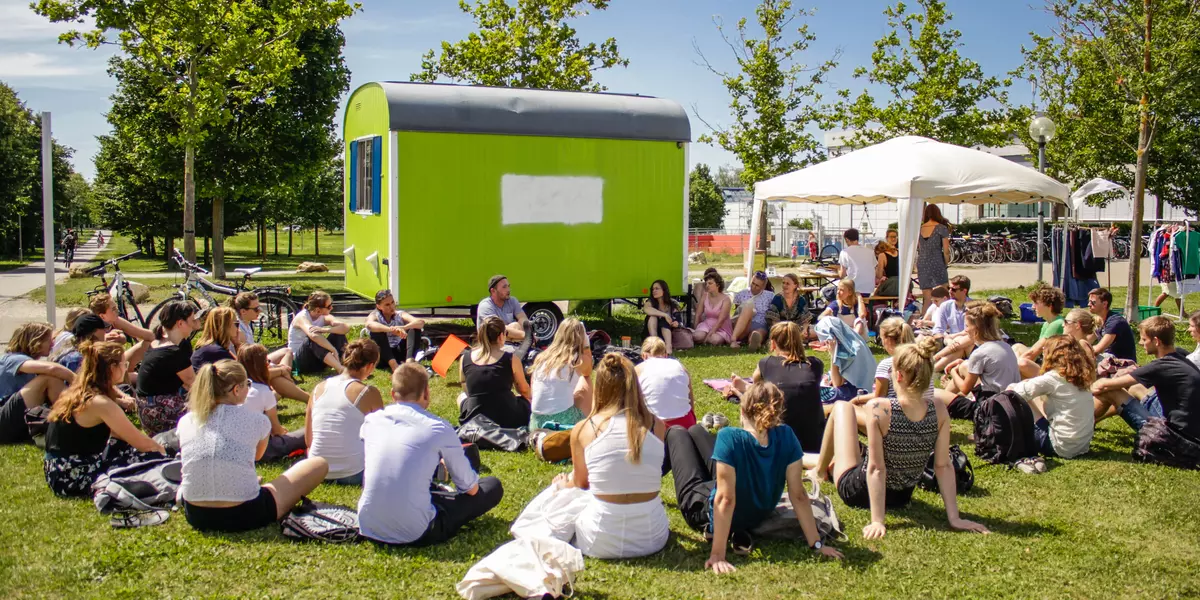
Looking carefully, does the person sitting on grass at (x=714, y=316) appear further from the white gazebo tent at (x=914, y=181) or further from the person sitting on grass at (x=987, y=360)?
the person sitting on grass at (x=987, y=360)

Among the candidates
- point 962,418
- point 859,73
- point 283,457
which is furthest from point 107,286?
point 859,73

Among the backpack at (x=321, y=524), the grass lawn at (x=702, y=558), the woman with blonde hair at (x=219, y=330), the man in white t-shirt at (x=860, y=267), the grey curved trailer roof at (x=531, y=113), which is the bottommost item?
the grass lawn at (x=702, y=558)

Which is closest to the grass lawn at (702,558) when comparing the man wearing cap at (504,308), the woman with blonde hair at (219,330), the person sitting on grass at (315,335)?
the woman with blonde hair at (219,330)

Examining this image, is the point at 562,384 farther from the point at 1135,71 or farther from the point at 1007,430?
the point at 1135,71

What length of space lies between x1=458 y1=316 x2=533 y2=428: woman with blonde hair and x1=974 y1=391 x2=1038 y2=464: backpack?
3445mm

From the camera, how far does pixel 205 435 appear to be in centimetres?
511

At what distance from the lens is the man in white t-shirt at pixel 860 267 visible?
1341 centimetres

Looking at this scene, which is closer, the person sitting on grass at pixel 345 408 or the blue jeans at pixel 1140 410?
the person sitting on grass at pixel 345 408

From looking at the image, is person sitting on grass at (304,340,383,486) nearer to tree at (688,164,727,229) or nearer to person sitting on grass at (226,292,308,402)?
person sitting on grass at (226,292,308,402)

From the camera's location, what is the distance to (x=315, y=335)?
9781 mm

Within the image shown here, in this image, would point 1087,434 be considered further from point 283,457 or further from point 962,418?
point 283,457

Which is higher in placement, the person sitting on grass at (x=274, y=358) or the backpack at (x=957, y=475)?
the person sitting on grass at (x=274, y=358)

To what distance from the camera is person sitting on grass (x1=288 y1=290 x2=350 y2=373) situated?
32.0 feet

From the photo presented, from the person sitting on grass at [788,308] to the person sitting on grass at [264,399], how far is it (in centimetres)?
677
